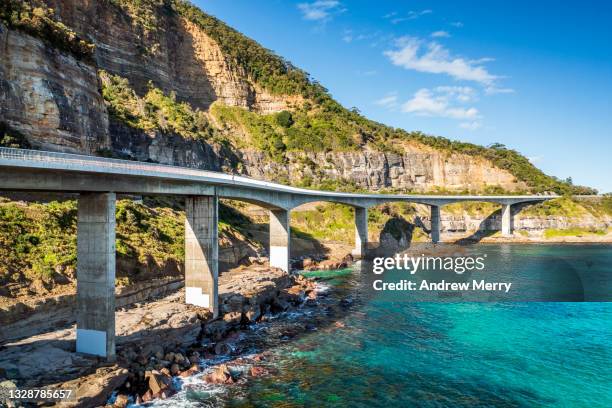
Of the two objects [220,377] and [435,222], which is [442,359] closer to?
[220,377]

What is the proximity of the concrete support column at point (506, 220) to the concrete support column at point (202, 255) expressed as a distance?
89573mm

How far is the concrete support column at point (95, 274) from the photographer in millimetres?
22484

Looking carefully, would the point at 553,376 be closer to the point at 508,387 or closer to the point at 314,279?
the point at 508,387

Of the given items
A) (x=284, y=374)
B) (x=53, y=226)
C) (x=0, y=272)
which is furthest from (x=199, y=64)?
(x=284, y=374)

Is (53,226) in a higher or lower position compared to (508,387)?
higher

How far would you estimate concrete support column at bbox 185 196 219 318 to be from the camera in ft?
108

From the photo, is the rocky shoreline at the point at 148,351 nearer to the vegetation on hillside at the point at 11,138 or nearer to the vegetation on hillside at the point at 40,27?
the vegetation on hillside at the point at 11,138

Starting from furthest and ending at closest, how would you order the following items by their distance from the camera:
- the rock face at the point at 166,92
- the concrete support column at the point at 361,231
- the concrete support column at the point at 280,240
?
the concrete support column at the point at 361,231, the concrete support column at the point at 280,240, the rock face at the point at 166,92

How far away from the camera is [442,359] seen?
2564 centimetres

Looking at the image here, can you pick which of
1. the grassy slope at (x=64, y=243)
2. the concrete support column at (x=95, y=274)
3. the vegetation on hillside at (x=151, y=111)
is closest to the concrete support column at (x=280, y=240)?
the grassy slope at (x=64, y=243)

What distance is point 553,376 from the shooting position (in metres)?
23.3

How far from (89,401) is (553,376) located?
80.7ft

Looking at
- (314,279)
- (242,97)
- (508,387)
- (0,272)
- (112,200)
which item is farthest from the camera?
(242,97)

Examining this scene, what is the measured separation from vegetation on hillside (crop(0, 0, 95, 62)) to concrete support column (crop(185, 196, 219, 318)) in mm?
24557
